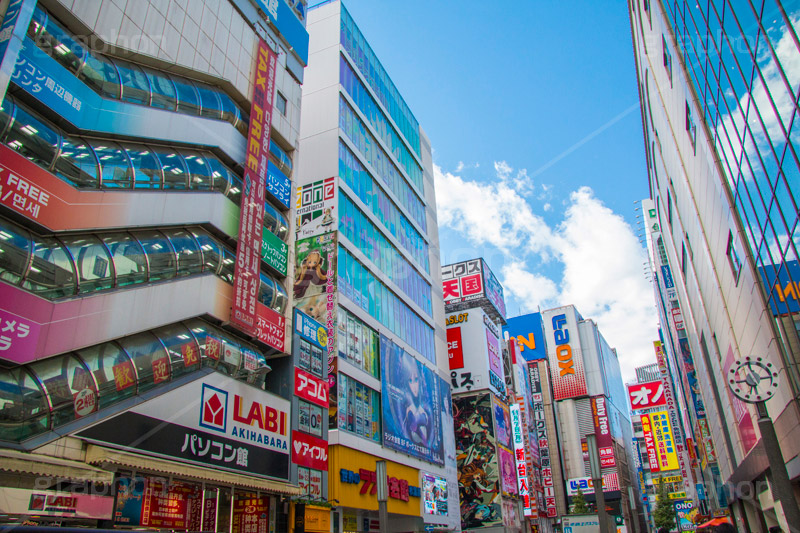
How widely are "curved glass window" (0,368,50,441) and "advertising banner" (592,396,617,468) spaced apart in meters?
103

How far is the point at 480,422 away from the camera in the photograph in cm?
5694

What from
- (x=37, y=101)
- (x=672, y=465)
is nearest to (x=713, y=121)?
(x=37, y=101)

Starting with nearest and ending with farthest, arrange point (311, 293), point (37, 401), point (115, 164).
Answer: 1. point (37, 401)
2. point (115, 164)
3. point (311, 293)

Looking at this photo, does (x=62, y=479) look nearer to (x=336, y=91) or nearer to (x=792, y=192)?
(x=792, y=192)

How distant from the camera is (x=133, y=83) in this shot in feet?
59.7

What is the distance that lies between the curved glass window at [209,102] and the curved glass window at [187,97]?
0.28 metres

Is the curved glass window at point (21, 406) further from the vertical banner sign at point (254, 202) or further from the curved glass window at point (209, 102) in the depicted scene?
the curved glass window at point (209, 102)

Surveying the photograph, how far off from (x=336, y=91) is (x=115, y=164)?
2515 cm

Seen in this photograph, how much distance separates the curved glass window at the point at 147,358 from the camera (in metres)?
15.9

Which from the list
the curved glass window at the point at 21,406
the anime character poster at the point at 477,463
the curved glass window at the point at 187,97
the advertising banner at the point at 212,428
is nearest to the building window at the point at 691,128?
the curved glass window at the point at 187,97

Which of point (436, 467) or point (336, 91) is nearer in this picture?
point (336, 91)

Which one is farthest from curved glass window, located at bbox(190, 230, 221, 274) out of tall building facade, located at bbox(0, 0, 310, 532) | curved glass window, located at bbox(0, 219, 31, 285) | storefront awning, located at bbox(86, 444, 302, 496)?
storefront awning, located at bbox(86, 444, 302, 496)

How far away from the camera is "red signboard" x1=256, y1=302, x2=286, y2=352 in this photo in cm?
2173

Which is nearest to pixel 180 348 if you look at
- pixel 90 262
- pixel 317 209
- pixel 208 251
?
pixel 208 251
